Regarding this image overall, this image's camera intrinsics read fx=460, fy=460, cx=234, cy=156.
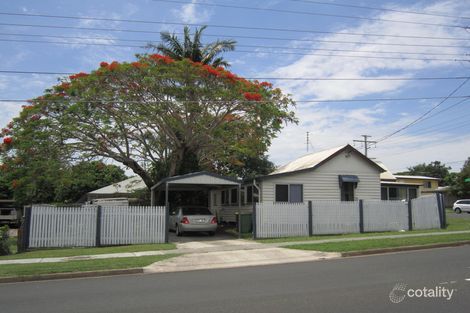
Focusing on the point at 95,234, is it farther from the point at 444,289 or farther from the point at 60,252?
the point at 444,289

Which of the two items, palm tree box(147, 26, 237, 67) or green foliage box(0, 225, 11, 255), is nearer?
green foliage box(0, 225, 11, 255)

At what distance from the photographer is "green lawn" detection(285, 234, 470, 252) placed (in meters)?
15.1

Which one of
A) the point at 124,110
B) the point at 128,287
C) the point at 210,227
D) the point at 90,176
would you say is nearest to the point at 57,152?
the point at 90,176

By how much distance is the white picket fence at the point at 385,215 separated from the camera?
2142 centimetres

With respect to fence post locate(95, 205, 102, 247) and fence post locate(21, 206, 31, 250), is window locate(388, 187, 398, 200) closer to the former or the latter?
fence post locate(95, 205, 102, 247)

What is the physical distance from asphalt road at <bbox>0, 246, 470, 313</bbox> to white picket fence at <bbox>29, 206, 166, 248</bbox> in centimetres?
698

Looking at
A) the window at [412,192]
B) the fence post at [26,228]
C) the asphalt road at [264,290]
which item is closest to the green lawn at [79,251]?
the fence post at [26,228]

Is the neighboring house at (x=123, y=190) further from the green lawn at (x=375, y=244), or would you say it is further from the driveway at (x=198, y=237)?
the green lawn at (x=375, y=244)

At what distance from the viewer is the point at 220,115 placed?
25.8m

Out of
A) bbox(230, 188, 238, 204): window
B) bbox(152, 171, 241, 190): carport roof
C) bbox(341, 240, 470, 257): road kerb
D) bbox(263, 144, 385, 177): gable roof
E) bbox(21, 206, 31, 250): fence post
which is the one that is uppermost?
bbox(263, 144, 385, 177): gable roof

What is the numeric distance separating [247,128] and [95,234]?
1156 centimetres

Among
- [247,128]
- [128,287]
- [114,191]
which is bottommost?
[128,287]

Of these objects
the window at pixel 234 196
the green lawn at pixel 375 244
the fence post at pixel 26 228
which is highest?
the window at pixel 234 196

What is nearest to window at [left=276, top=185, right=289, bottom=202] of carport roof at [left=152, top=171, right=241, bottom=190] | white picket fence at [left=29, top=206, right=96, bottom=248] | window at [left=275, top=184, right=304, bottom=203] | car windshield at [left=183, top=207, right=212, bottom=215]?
window at [left=275, top=184, right=304, bottom=203]
